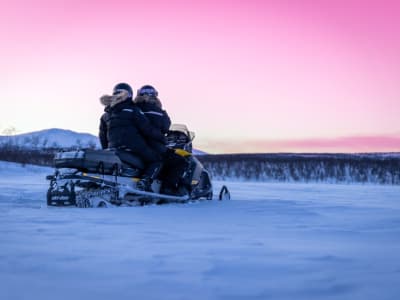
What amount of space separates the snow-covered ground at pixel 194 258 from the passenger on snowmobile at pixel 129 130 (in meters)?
2.08

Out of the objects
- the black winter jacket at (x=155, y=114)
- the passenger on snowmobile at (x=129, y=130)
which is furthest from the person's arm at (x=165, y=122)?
the passenger on snowmobile at (x=129, y=130)

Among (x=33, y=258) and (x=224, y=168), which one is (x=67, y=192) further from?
(x=224, y=168)

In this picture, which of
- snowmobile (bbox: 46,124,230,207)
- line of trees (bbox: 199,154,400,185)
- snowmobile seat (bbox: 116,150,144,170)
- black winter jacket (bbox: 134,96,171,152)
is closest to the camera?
snowmobile (bbox: 46,124,230,207)

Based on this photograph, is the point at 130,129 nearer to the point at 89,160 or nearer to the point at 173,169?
the point at 89,160

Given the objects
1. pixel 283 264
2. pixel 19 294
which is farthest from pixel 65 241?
pixel 283 264

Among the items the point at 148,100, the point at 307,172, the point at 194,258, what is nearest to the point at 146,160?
the point at 148,100

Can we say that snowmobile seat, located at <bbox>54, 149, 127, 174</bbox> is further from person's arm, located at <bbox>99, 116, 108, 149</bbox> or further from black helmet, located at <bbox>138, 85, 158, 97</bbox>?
black helmet, located at <bbox>138, 85, 158, 97</bbox>

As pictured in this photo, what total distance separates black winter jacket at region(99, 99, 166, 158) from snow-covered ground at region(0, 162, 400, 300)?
2100 mm

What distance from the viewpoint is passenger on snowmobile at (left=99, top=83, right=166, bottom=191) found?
6.43m

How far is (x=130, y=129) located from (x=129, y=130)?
2 cm

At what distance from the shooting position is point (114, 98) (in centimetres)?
645

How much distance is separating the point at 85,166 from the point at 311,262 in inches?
157

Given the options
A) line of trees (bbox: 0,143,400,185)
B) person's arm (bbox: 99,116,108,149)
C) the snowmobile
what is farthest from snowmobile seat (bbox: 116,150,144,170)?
line of trees (bbox: 0,143,400,185)

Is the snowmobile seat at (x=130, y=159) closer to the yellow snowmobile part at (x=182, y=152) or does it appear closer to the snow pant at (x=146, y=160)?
the snow pant at (x=146, y=160)
